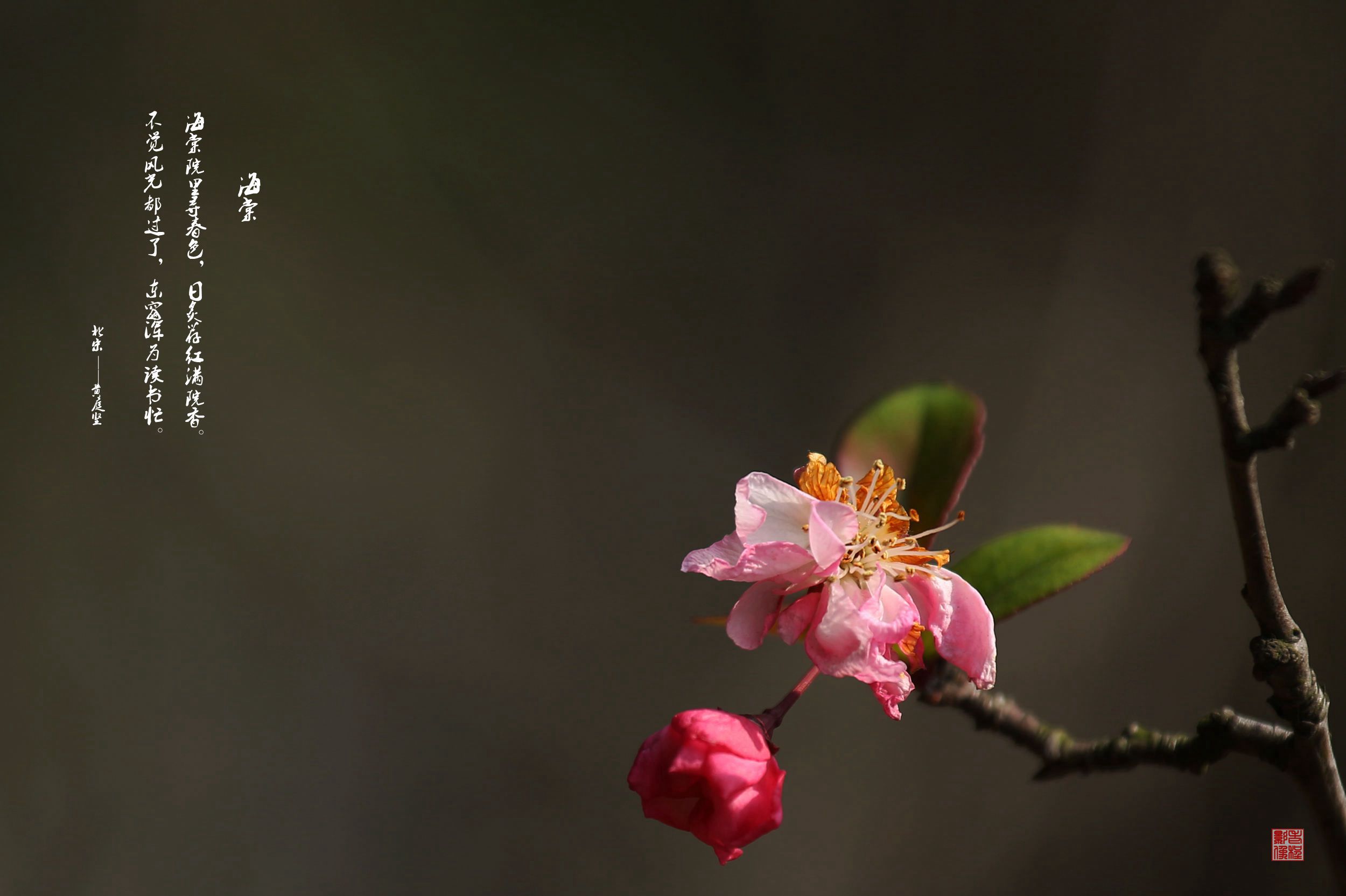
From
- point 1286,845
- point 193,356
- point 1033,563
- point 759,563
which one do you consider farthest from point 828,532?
point 193,356

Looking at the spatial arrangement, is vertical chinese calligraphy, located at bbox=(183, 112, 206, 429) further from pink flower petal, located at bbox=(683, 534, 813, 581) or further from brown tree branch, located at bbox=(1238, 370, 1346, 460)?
brown tree branch, located at bbox=(1238, 370, 1346, 460)

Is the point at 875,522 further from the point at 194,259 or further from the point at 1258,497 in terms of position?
the point at 194,259

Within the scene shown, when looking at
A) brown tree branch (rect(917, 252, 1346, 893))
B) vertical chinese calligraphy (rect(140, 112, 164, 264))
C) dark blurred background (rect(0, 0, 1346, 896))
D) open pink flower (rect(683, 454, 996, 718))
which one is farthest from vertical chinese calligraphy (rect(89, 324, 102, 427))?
brown tree branch (rect(917, 252, 1346, 893))

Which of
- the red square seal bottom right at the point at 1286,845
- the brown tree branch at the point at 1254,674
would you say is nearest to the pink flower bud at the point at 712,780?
the brown tree branch at the point at 1254,674

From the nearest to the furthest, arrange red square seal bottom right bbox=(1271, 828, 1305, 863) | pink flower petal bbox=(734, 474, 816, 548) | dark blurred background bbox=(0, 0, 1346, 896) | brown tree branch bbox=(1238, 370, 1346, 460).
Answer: brown tree branch bbox=(1238, 370, 1346, 460) < pink flower petal bbox=(734, 474, 816, 548) < red square seal bottom right bbox=(1271, 828, 1305, 863) < dark blurred background bbox=(0, 0, 1346, 896)

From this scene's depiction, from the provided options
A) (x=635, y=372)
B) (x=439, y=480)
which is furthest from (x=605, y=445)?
(x=439, y=480)

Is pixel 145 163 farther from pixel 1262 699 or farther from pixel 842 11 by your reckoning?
pixel 1262 699
